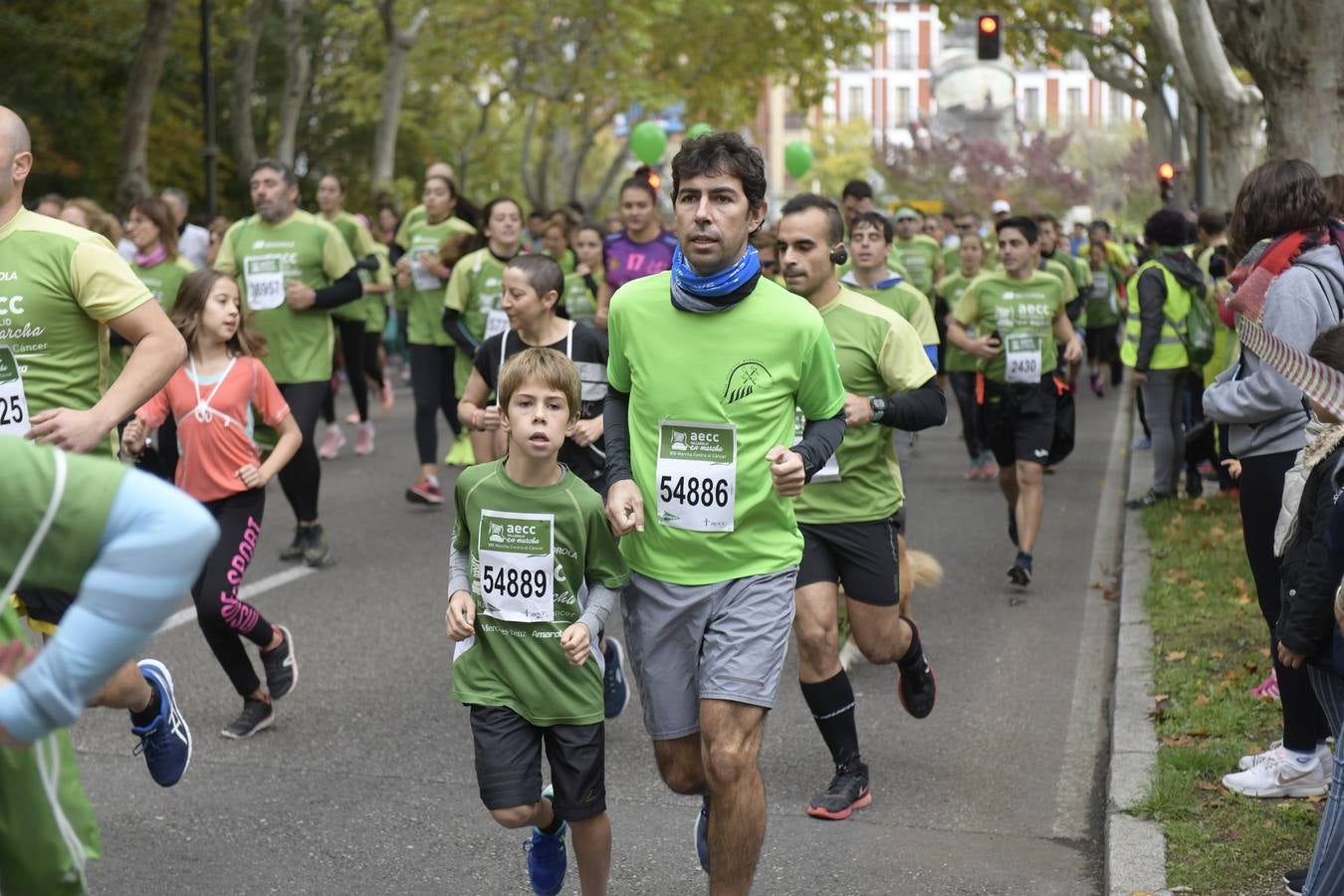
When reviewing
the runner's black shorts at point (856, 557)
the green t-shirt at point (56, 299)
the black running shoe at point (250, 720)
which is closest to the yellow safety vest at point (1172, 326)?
the runner's black shorts at point (856, 557)

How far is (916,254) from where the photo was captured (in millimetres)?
16578

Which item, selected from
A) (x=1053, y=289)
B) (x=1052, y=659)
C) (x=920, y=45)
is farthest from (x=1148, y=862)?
(x=920, y=45)

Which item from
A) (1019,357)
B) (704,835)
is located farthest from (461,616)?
(1019,357)

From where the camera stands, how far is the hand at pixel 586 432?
692 cm

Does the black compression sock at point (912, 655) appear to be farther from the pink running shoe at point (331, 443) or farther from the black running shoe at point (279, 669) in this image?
the pink running shoe at point (331, 443)

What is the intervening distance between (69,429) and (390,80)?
27.9 metres

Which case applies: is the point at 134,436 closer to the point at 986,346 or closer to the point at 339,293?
the point at 339,293

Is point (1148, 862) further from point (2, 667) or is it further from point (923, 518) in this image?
point (923, 518)

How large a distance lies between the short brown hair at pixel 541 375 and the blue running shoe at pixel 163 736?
1.33 meters

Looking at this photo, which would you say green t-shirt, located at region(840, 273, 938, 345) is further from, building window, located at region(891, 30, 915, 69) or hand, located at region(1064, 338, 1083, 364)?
building window, located at region(891, 30, 915, 69)

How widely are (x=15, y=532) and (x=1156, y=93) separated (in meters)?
35.2

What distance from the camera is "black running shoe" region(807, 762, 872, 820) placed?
5.87 meters

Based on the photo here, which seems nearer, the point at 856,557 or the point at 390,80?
the point at 856,557

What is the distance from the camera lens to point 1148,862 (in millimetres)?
5074
